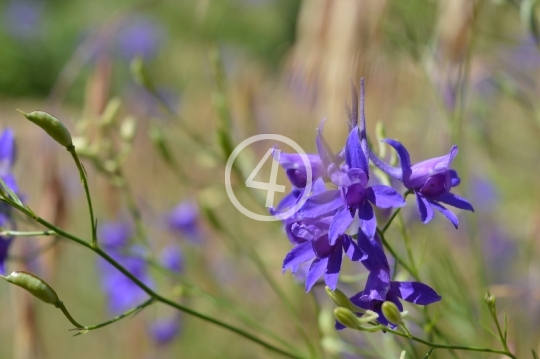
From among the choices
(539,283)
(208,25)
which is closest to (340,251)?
(539,283)

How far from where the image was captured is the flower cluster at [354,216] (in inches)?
19.0

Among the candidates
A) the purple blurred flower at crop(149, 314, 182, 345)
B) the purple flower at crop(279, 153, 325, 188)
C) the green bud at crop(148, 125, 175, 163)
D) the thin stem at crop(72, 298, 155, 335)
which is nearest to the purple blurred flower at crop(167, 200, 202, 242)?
the purple blurred flower at crop(149, 314, 182, 345)

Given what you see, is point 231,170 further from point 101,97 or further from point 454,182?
point 454,182

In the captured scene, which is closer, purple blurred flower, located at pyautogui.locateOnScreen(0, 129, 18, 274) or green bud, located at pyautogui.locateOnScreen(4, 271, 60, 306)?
green bud, located at pyautogui.locateOnScreen(4, 271, 60, 306)

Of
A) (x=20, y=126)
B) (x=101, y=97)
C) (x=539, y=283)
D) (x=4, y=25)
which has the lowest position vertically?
(x=539, y=283)

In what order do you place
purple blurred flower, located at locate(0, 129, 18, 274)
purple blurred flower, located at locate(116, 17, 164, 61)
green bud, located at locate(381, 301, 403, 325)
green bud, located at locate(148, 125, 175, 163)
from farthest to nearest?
purple blurred flower, located at locate(116, 17, 164, 61)
green bud, located at locate(148, 125, 175, 163)
purple blurred flower, located at locate(0, 129, 18, 274)
green bud, located at locate(381, 301, 403, 325)

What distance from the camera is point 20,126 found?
4.53 metres

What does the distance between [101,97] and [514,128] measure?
7.34 ft

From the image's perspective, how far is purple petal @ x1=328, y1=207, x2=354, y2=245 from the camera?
0.47 metres

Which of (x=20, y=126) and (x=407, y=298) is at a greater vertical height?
(x=20, y=126)

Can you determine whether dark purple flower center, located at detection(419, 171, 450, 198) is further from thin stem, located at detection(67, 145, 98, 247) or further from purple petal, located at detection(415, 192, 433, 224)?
thin stem, located at detection(67, 145, 98, 247)

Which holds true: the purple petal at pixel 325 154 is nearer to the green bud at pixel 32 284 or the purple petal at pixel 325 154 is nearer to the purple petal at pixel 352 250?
the purple petal at pixel 352 250

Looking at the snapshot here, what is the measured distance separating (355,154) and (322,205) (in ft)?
0.14

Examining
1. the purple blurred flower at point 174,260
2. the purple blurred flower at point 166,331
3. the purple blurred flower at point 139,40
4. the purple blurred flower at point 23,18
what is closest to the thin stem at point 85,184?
the purple blurred flower at point 174,260
